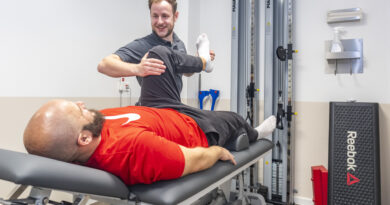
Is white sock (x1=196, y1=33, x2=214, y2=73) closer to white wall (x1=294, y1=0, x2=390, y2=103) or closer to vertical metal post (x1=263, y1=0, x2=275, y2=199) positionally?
vertical metal post (x1=263, y1=0, x2=275, y2=199)

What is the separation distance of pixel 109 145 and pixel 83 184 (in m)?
0.19

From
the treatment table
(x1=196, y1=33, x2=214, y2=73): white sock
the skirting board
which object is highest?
(x1=196, y1=33, x2=214, y2=73): white sock

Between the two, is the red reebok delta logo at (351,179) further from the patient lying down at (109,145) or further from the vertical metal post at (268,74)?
the patient lying down at (109,145)

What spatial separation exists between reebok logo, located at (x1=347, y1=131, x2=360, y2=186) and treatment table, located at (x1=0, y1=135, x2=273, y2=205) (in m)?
1.53

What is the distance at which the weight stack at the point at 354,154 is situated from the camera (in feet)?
7.08

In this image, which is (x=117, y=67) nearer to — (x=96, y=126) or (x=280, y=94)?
(x=96, y=126)

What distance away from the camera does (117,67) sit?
1.59 metres

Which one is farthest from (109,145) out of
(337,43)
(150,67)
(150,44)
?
(337,43)

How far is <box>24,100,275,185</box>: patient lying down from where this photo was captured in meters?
0.92

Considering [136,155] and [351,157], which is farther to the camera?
[351,157]

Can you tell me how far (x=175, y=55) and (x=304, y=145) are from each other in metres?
1.68

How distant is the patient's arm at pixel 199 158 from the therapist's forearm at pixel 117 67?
0.57 meters

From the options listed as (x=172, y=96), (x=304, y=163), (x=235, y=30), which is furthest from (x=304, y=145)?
(x=172, y=96)

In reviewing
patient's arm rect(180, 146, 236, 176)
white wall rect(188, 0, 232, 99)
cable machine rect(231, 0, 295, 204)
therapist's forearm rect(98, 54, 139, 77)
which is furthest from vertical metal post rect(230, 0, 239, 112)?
patient's arm rect(180, 146, 236, 176)
